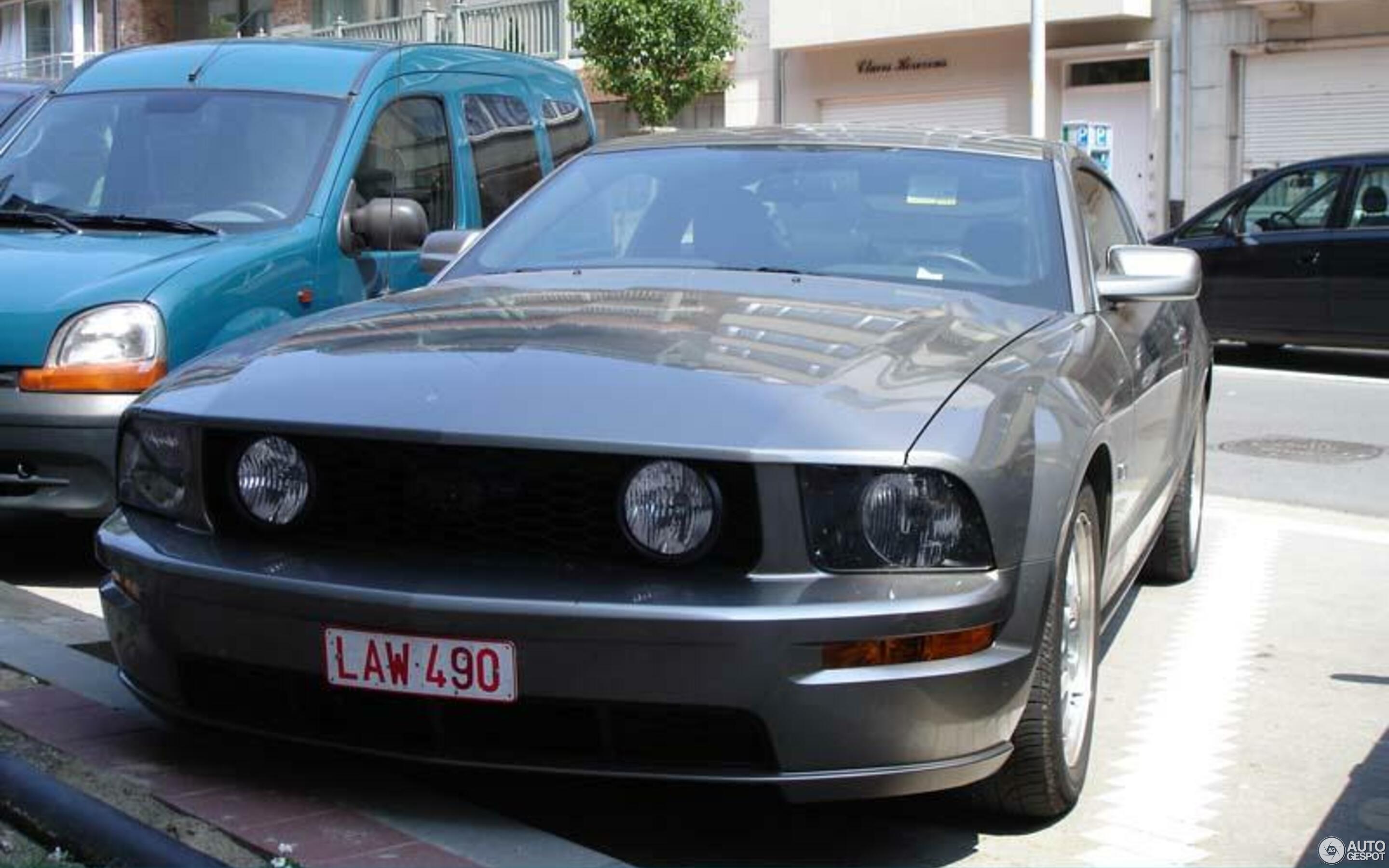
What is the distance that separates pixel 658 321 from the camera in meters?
4.10

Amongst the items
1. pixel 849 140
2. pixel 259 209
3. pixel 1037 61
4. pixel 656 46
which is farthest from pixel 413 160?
pixel 656 46

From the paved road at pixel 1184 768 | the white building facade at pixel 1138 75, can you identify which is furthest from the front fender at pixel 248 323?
the white building facade at pixel 1138 75

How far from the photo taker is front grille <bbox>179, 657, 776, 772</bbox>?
345cm

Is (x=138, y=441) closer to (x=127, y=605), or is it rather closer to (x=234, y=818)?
(x=127, y=605)

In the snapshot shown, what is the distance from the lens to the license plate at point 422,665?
3416mm

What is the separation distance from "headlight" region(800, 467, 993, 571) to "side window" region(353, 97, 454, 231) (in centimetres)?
434

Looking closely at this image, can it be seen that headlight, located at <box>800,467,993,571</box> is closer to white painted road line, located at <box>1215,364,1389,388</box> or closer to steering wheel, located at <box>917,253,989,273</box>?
steering wheel, located at <box>917,253,989,273</box>

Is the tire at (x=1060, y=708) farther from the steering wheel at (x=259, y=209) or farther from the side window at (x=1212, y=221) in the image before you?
the side window at (x=1212, y=221)

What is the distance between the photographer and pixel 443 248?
18.1 feet

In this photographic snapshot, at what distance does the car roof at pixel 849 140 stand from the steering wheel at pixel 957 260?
527 millimetres

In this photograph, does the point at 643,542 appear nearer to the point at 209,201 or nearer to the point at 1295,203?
the point at 209,201

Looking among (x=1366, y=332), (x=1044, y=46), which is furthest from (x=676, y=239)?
(x=1044, y=46)

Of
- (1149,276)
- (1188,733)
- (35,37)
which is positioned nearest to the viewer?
(1188,733)

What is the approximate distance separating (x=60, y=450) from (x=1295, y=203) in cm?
1131
